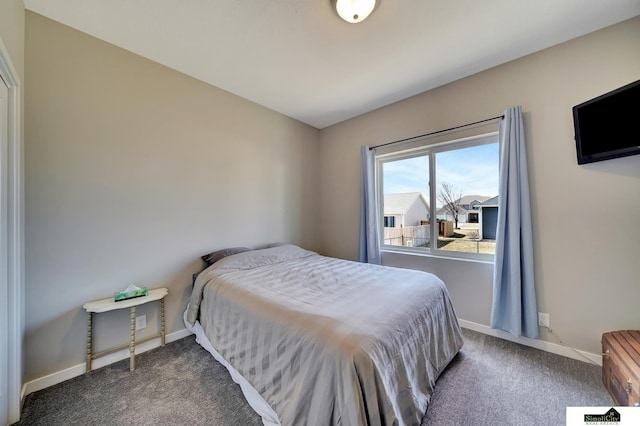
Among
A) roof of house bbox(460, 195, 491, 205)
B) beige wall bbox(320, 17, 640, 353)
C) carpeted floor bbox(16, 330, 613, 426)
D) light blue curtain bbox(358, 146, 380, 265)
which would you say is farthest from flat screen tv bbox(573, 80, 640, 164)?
light blue curtain bbox(358, 146, 380, 265)

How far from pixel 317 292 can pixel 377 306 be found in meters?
0.46

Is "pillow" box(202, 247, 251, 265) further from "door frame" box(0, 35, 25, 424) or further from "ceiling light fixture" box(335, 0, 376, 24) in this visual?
"ceiling light fixture" box(335, 0, 376, 24)

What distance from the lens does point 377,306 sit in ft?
4.67

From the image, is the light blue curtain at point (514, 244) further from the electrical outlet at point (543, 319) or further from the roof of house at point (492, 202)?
the roof of house at point (492, 202)

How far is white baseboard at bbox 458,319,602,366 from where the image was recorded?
6.16 ft

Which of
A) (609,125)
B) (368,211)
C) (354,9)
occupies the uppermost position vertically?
(354,9)

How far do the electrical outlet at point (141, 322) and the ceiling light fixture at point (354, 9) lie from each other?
3.02 m

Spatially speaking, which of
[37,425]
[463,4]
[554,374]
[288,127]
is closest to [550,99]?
[463,4]

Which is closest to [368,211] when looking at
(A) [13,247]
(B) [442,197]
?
(B) [442,197]

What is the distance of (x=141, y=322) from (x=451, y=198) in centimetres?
351

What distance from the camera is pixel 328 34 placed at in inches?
73.4

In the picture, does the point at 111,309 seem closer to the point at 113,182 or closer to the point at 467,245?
the point at 113,182

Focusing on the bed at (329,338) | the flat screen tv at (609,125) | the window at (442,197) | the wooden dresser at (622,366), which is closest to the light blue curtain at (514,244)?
the window at (442,197)

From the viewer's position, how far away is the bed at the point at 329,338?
1023 millimetres
